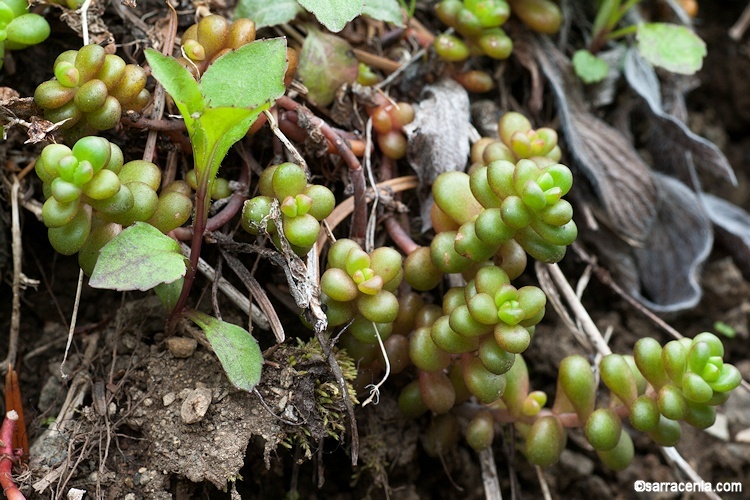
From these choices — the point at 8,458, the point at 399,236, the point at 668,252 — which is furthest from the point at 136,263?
the point at 668,252

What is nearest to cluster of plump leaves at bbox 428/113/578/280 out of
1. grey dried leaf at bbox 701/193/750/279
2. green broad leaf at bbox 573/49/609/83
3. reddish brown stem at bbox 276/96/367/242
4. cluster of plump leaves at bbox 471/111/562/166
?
cluster of plump leaves at bbox 471/111/562/166

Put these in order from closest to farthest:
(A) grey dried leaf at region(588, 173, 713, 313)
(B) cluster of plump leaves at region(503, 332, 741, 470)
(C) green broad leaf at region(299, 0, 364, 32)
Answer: (B) cluster of plump leaves at region(503, 332, 741, 470), (C) green broad leaf at region(299, 0, 364, 32), (A) grey dried leaf at region(588, 173, 713, 313)

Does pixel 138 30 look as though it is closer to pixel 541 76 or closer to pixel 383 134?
pixel 383 134

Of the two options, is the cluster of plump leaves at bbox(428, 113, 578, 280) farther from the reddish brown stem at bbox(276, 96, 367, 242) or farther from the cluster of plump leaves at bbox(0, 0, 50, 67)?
the cluster of plump leaves at bbox(0, 0, 50, 67)

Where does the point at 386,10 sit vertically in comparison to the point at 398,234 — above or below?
above

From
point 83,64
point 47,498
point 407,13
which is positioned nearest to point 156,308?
point 47,498

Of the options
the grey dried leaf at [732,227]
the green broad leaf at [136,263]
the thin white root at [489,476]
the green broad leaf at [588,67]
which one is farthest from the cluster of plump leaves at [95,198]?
the grey dried leaf at [732,227]

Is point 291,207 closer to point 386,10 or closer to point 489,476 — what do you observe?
point 386,10
